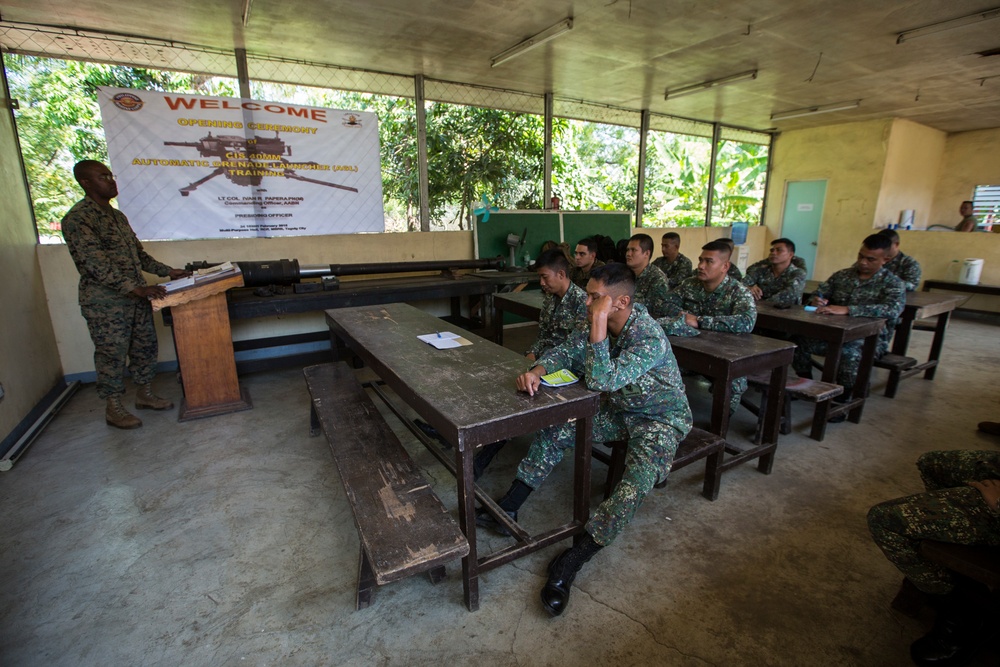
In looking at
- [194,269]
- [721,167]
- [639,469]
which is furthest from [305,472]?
[721,167]

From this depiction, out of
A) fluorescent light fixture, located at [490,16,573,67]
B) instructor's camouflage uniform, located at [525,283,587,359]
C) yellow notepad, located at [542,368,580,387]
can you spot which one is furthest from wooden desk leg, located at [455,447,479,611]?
fluorescent light fixture, located at [490,16,573,67]

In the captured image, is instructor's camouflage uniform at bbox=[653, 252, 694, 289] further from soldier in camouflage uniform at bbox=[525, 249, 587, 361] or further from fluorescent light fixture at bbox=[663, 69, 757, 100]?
fluorescent light fixture at bbox=[663, 69, 757, 100]

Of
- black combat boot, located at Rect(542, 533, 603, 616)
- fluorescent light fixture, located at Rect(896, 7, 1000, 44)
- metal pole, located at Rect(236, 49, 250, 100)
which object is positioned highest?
fluorescent light fixture, located at Rect(896, 7, 1000, 44)

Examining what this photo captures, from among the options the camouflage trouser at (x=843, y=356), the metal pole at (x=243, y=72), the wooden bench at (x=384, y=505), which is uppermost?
the metal pole at (x=243, y=72)

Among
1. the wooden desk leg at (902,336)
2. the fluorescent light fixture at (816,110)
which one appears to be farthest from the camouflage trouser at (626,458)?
the fluorescent light fixture at (816,110)

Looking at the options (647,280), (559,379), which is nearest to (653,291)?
(647,280)

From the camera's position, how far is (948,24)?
3.91m

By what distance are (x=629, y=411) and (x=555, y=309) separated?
0.85 meters

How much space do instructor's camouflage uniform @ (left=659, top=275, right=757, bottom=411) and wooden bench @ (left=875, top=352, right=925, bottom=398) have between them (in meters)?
1.52

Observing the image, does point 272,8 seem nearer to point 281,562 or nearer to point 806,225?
point 281,562

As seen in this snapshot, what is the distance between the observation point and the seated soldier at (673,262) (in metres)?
4.42

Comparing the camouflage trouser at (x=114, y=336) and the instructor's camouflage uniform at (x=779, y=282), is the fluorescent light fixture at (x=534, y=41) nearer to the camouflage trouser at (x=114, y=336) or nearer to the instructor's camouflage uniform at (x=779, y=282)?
the instructor's camouflage uniform at (x=779, y=282)

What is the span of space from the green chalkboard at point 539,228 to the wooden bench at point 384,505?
3.61 m

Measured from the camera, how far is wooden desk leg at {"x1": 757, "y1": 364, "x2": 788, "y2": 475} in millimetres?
2493
